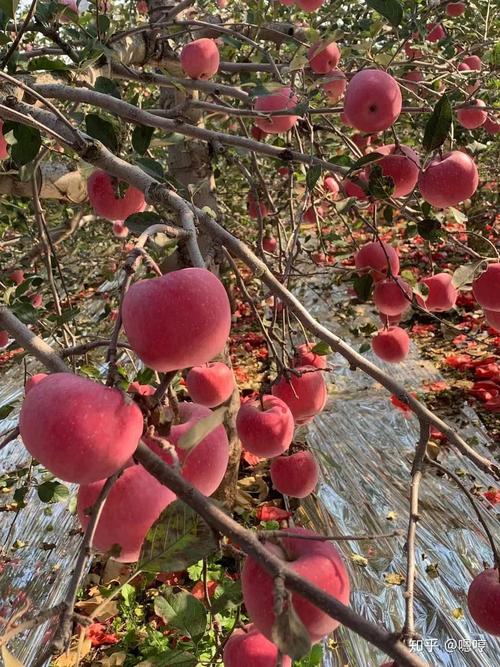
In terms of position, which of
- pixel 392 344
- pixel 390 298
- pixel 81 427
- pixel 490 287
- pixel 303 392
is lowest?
pixel 392 344

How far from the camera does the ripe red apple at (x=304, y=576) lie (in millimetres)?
570

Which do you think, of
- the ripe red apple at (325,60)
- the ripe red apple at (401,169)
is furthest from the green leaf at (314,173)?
the ripe red apple at (325,60)

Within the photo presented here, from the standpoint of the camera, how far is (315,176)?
1051mm

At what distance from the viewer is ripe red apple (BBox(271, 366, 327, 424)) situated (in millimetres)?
1286

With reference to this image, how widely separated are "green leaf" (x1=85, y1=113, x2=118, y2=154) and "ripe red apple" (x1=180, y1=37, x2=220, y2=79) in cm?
84

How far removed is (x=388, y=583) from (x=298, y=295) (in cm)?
280

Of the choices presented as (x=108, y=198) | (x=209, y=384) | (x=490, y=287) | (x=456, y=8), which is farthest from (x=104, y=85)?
(x=456, y=8)

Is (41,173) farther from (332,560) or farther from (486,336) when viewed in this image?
(486,336)

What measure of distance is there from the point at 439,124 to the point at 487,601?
79 cm

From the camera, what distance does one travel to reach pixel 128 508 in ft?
2.09

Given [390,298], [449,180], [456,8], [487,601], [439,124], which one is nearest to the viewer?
[487,601]

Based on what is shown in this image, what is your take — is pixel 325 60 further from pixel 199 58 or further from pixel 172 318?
pixel 172 318

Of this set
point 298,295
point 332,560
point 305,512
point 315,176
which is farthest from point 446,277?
point 298,295

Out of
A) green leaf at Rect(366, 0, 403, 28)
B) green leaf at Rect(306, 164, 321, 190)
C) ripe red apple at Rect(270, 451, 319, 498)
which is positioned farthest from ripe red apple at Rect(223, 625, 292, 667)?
green leaf at Rect(366, 0, 403, 28)
